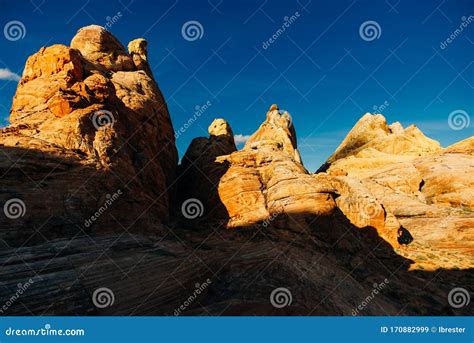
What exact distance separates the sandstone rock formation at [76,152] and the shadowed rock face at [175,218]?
0.36ft

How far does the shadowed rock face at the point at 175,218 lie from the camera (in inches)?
570

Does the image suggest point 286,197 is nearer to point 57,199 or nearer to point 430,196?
point 57,199

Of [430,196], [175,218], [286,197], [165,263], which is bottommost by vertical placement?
[165,263]

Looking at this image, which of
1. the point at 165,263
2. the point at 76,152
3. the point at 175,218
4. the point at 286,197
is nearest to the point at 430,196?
the point at 286,197

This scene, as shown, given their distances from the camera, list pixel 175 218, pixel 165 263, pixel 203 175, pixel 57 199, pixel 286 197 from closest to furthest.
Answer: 1. pixel 165 263
2. pixel 57 199
3. pixel 286 197
4. pixel 175 218
5. pixel 203 175

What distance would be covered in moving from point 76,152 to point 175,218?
12.7 metres

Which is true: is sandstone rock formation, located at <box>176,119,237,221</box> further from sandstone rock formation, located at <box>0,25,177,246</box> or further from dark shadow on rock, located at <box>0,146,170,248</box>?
dark shadow on rock, located at <box>0,146,170,248</box>

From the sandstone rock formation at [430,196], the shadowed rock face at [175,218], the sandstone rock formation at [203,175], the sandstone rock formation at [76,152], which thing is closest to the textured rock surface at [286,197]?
the shadowed rock face at [175,218]

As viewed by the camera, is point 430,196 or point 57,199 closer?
point 57,199

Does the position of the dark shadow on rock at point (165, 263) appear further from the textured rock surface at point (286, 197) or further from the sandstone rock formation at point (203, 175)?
the sandstone rock formation at point (203, 175)

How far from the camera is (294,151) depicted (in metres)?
76.8

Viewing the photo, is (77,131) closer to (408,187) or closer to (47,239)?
(47,239)

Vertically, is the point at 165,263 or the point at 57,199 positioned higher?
the point at 165,263

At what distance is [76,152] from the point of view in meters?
22.1
